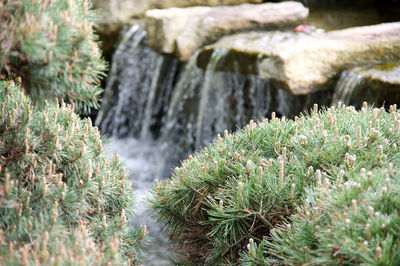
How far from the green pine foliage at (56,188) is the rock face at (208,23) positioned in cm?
361

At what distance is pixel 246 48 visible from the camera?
5.20m

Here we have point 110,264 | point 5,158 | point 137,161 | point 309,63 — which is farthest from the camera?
point 137,161

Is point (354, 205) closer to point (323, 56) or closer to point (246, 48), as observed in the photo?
point (323, 56)

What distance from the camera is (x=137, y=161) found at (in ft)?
21.2

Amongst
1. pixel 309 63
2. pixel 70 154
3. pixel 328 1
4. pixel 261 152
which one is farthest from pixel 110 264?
pixel 328 1

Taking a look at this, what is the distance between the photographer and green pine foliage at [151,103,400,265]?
5.54 feet

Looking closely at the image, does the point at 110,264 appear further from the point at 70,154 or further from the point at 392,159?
the point at 392,159

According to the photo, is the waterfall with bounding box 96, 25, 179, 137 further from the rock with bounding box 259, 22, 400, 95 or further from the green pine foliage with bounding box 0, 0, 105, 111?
the green pine foliage with bounding box 0, 0, 105, 111

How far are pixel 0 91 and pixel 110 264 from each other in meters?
1.30

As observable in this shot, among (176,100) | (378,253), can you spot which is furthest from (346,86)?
(378,253)

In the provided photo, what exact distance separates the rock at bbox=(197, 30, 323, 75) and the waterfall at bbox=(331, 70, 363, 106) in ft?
2.76

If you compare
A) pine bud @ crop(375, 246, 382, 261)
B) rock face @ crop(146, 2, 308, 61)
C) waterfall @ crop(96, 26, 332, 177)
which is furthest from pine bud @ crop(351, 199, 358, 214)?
rock face @ crop(146, 2, 308, 61)

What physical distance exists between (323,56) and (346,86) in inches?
17.0

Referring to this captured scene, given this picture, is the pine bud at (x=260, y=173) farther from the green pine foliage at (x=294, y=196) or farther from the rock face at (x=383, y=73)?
the rock face at (x=383, y=73)
